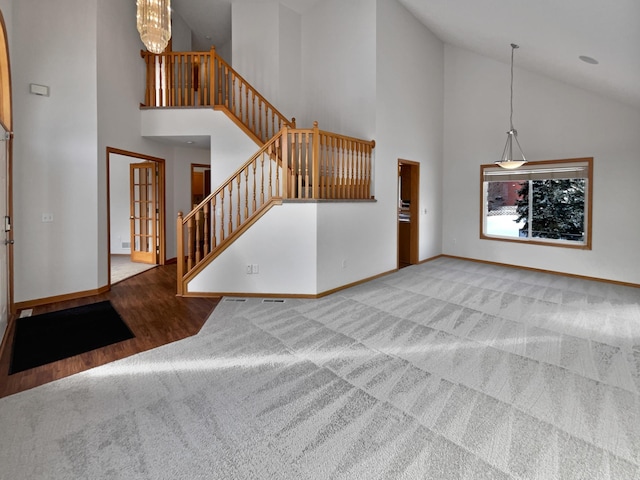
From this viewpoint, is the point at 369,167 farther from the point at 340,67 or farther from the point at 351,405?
the point at 351,405

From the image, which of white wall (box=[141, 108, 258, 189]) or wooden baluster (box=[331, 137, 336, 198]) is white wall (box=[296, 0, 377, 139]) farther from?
white wall (box=[141, 108, 258, 189])

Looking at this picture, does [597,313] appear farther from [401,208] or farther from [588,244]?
[401,208]

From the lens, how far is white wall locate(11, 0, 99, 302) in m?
4.23

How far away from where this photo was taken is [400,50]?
6.13 meters

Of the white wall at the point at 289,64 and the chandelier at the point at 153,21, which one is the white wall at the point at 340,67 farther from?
the chandelier at the point at 153,21

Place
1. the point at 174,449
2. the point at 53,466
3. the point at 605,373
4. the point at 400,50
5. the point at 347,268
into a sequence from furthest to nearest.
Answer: the point at 400,50
the point at 347,268
the point at 605,373
the point at 174,449
the point at 53,466

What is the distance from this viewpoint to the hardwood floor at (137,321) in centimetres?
272

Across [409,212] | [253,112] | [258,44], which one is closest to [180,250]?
[253,112]

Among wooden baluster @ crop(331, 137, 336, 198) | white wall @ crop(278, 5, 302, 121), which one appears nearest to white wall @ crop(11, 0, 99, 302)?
white wall @ crop(278, 5, 302, 121)

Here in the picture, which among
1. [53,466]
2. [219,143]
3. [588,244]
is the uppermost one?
[219,143]

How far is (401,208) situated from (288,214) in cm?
364

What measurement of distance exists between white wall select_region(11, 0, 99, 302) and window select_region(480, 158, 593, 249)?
22.6 ft

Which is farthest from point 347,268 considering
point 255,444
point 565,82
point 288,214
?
point 565,82

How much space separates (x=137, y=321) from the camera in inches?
154
